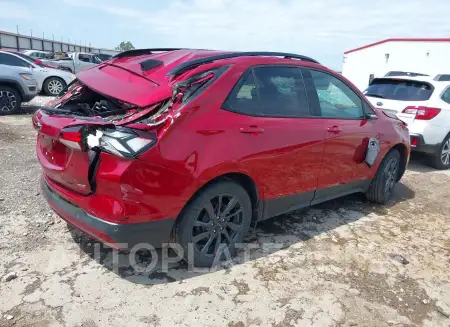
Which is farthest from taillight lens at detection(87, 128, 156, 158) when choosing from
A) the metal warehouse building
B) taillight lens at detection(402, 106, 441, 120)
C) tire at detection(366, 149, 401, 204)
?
the metal warehouse building

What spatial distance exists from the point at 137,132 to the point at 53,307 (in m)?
1.29

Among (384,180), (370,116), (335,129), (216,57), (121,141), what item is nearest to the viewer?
(121,141)

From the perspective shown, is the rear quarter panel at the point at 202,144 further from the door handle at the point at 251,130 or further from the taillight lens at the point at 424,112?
the taillight lens at the point at 424,112

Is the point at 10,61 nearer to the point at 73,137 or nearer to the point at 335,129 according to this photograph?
the point at 73,137

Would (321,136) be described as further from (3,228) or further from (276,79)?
(3,228)

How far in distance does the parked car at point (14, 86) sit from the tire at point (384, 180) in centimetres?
829

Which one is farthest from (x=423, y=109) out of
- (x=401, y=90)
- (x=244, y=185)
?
(x=244, y=185)

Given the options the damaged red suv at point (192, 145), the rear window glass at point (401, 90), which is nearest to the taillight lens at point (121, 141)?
the damaged red suv at point (192, 145)

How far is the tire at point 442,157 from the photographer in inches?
260

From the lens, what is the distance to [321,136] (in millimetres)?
3572

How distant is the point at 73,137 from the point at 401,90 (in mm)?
6032

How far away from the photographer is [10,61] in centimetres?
965

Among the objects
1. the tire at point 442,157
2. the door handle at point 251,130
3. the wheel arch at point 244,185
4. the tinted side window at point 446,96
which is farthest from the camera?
the tire at point 442,157

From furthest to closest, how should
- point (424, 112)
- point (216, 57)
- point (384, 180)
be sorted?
point (424, 112)
point (384, 180)
point (216, 57)
